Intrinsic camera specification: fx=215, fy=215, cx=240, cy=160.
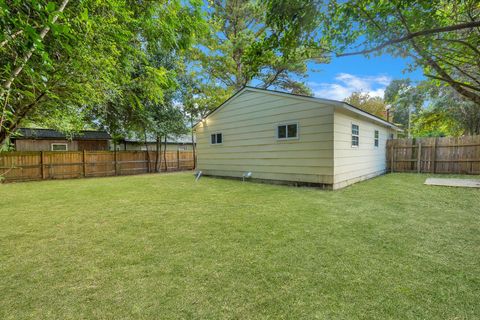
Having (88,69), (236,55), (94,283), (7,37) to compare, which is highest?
(236,55)

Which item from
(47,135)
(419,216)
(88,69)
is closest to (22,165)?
(47,135)

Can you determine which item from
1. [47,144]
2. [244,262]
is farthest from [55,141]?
[244,262]

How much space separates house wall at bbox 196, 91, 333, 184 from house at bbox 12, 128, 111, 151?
395 inches

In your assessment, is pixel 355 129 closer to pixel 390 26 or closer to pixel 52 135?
pixel 390 26

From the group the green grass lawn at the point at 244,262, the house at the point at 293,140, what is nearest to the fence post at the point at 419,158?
the house at the point at 293,140

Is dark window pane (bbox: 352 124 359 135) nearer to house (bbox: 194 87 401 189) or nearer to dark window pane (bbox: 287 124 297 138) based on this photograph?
house (bbox: 194 87 401 189)

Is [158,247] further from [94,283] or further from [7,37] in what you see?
[7,37]

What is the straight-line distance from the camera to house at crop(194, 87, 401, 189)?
6.66m

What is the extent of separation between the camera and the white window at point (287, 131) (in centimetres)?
Result: 728

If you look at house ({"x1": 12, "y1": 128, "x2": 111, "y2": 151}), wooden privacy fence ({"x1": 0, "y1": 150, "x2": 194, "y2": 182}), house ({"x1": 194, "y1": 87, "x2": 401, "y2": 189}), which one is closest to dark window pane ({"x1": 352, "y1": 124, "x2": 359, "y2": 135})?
house ({"x1": 194, "y1": 87, "x2": 401, "y2": 189})

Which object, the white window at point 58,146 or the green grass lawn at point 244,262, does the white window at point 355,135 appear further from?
the white window at point 58,146

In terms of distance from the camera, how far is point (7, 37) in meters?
1.51

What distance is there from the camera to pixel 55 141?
15922 millimetres

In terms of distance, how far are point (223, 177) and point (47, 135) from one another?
14308mm
